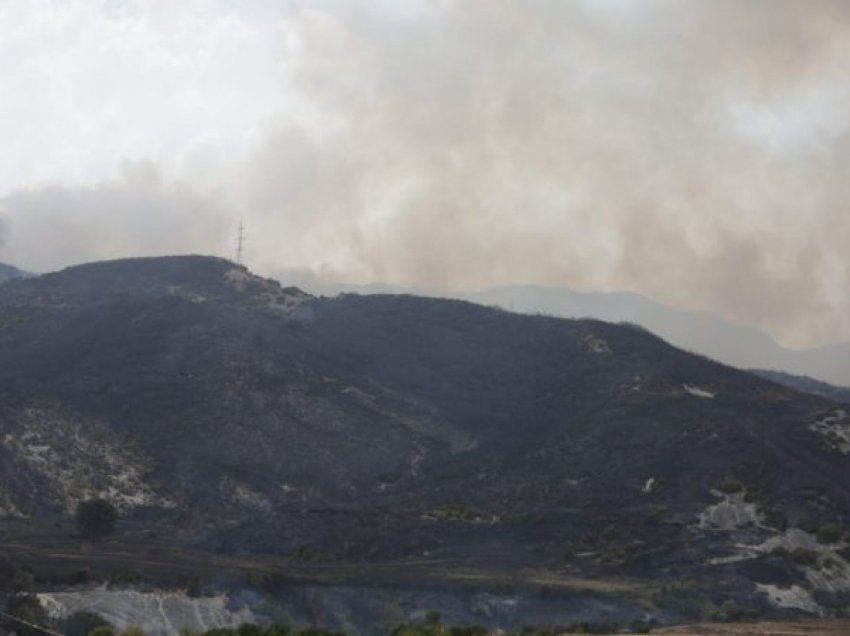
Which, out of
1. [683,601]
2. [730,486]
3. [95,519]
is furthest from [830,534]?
[95,519]

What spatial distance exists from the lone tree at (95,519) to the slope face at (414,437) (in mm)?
7146

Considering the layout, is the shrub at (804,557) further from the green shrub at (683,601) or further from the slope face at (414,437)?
the green shrub at (683,601)

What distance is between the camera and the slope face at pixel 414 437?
334ft

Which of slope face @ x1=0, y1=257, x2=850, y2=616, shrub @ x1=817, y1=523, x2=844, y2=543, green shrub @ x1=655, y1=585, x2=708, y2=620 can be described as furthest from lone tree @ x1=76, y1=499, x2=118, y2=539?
shrub @ x1=817, y1=523, x2=844, y2=543

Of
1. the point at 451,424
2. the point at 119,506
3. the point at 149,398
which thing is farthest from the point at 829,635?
the point at 149,398

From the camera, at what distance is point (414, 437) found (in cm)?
13538

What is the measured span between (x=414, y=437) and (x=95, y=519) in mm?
48148

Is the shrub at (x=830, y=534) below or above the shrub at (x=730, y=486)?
below

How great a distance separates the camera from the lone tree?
94688 millimetres

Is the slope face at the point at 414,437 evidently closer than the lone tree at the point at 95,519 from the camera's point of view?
No

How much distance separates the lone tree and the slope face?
7.15 m

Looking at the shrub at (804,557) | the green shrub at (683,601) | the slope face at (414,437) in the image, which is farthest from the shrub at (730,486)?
the green shrub at (683,601)

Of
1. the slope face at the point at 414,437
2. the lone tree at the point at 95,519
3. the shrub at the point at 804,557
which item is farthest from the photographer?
the slope face at the point at 414,437

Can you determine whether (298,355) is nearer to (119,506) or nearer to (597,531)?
(119,506)
